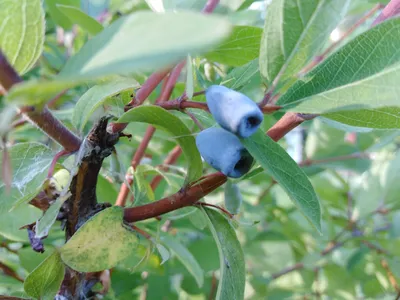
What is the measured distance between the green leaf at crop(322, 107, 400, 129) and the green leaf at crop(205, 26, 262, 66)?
5.8 inches

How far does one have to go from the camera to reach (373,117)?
0.47m

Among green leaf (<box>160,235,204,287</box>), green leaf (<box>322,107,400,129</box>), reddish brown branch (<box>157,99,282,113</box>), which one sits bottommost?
green leaf (<box>160,235,204,287</box>)

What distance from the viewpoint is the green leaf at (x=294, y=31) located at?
0.40 meters

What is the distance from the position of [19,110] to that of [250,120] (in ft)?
0.59

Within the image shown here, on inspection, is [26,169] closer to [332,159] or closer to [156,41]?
[156,41]

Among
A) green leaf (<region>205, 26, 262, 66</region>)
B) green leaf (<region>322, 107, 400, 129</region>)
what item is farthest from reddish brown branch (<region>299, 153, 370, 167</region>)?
green leaf (<region>322, 107, 400, 129</region>)

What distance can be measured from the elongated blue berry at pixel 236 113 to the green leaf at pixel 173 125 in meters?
0.07

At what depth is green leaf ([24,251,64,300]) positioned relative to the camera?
0.54 metres

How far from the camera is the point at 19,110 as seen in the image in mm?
398

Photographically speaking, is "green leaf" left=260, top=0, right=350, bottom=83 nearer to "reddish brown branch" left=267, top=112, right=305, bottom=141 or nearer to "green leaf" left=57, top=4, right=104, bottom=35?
"reddish brown branch" left=267, top=112, right=305, bottom=141

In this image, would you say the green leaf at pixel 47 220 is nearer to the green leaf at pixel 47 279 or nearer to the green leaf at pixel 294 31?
the green leaf at pixel 47 279

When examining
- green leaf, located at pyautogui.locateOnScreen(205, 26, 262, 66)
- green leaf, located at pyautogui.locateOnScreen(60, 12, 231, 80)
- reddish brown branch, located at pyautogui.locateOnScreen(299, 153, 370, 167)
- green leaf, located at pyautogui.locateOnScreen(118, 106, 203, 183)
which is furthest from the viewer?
reddish brown branch, located at pyautogui.locateOnScreen(299, 153, 370, 167)

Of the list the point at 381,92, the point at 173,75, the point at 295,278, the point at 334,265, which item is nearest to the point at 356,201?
the point at 334,265

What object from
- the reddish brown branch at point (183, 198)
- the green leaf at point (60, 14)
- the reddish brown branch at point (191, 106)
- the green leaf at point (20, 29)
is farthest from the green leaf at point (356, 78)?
the green leaf at point (60, 14)
